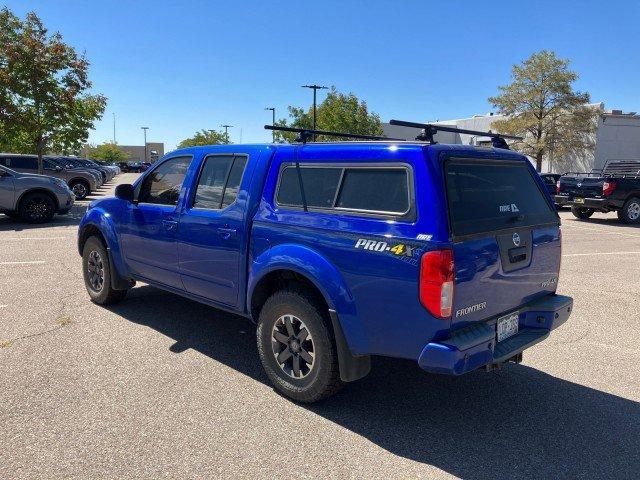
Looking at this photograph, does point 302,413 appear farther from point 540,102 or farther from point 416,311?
point 540,102

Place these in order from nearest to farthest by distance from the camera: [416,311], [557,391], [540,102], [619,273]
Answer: [416,311] < [557,391] < [619,273] < [540,102]

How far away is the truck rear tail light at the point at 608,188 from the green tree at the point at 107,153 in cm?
9029

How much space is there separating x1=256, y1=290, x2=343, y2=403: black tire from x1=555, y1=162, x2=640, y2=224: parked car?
1472 centimetres

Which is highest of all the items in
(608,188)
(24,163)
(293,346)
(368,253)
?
(24,163)

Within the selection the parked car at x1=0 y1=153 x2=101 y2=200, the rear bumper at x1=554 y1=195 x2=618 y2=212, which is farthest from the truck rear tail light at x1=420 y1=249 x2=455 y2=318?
the parked car at x1=0 y1=153 x2=101 y2=200

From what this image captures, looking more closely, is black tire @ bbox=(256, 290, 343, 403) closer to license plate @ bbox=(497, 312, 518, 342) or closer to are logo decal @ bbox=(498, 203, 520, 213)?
license plate @ bbox=(497, 312, 518, 342)

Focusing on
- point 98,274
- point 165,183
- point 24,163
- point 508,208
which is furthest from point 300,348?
point 24,163

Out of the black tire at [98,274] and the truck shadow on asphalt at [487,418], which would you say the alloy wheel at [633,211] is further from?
the black tire at [98,274]

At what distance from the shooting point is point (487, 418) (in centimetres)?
349

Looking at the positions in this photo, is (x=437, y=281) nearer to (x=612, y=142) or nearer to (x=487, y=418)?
(x=487, y=418)

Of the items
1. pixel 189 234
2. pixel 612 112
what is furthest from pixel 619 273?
pixel 612 112

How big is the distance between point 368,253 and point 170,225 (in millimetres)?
2312

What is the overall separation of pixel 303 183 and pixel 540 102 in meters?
44.4

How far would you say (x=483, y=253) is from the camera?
10.1ft
